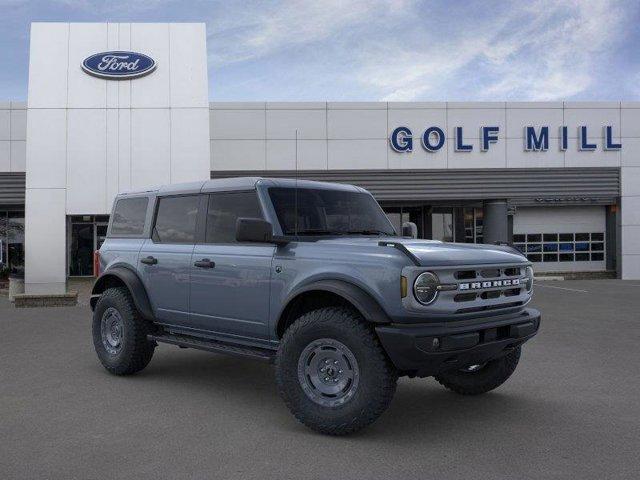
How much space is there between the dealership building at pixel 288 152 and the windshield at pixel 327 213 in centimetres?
1369

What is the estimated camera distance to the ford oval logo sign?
19531mm

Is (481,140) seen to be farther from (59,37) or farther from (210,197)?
(210,197)

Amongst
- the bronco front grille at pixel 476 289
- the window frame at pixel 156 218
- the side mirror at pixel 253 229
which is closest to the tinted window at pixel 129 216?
the window frame at pixel 156 218

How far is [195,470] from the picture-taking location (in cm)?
402

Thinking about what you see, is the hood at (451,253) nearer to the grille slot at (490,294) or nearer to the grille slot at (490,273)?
the grille slot at (490,273)

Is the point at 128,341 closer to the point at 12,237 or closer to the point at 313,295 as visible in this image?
the point at 313,295

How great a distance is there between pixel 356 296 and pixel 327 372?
67 centimetres

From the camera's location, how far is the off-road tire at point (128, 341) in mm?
6602

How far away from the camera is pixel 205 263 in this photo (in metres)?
5.83

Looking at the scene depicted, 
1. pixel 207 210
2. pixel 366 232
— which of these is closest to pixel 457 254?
pixel 366 232

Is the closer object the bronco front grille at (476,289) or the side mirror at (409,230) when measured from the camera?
the bronco front grille at (476,289)

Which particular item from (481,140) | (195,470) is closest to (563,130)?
(481,140)

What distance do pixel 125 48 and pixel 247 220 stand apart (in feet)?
56.9

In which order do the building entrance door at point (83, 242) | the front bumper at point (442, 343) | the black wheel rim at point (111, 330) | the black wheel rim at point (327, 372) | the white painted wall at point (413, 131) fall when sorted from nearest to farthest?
the front bumper at point (442, 343) → the black wheel rim at point (327, 372) → the black wheel rim at point (111, 330) → the white painted wall at point (413, 131) → the building entrance door at point (83, 242)
